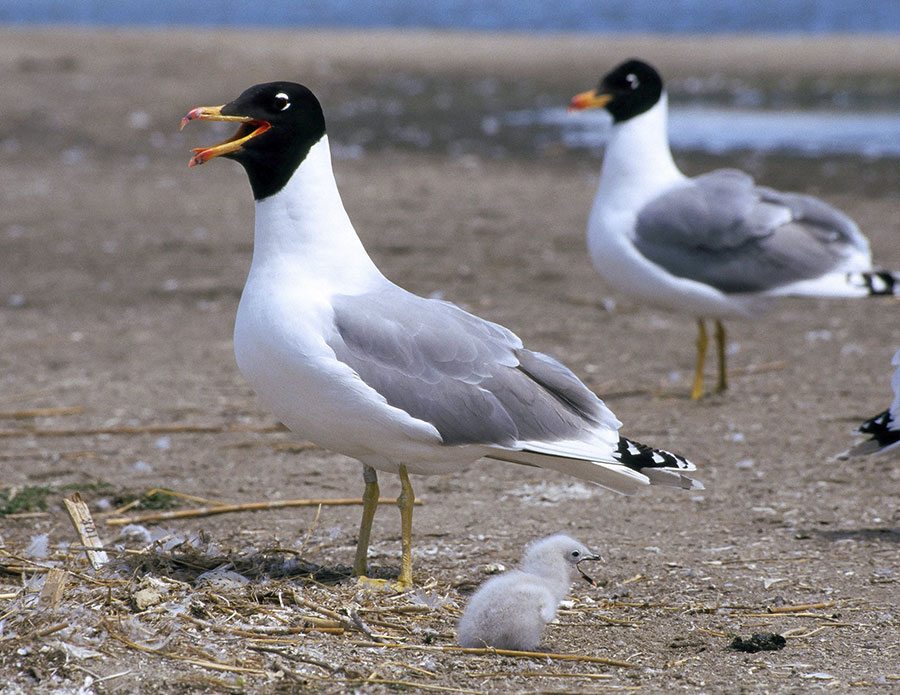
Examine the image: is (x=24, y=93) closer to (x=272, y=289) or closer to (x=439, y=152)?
(x=439, y=152)

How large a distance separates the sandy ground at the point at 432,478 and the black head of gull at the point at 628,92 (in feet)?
5.40

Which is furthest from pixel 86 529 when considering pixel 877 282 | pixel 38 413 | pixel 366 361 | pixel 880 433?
pixel 877 282

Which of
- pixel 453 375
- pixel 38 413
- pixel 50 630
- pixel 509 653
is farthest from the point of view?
pixel 38 413

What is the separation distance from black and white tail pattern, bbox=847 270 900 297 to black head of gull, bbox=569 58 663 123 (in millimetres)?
1695

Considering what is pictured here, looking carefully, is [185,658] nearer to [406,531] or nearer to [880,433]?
→ [406,531]

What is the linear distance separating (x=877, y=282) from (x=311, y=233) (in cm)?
397

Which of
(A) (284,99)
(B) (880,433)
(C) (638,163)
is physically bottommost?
(B) (880,433)

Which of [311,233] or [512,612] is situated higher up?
[311,233]

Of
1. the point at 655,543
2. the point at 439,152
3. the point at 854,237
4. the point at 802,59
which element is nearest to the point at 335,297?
the point at 655,543

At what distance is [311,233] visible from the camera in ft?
14.2

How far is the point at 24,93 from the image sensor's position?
18594 mm

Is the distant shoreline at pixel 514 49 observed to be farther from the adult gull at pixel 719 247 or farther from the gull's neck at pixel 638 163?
the adult gull at pixel 719 247

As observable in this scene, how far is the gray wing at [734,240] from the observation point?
23.0 ft

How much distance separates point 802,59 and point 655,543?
2292 centimetres
